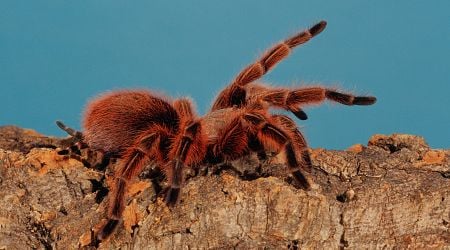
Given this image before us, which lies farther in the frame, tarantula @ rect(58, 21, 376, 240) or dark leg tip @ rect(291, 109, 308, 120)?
dark leg tip @ rect(291, 109, 308, 120)

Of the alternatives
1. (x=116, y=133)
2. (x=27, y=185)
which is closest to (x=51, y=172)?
(x=27, y=185)

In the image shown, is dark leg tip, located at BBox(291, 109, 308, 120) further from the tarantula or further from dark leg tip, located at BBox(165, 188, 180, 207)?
dark leg tip, located at BBox(165, 188, 180, 207)

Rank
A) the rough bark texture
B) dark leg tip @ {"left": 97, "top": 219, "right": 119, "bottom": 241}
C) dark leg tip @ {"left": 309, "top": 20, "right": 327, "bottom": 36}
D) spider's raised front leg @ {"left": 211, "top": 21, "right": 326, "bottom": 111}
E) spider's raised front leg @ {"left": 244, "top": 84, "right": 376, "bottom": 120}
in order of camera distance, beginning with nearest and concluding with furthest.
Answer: the rough bark texture
dark leg tip @ {"left": 97, "top": 219, "right": 119, "bottom": 241}
spider's raised front leg @ {"left": 244, "top": 84, "right": 376, "bottom": 120}
spider's raised front leg @ {"left": 211, "top": 21, "right": 326, "bottom": 111}
dark leg tip @ {"left": 309, "top": 20, "right": 327, "bottom": 36}

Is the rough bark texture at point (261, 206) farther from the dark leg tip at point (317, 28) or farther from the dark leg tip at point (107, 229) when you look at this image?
the dark leg tip at point (317, 28)

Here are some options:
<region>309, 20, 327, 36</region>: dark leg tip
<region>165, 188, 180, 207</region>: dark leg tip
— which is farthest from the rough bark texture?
<region>309, 20, 327, 36</region>: dark leg tip

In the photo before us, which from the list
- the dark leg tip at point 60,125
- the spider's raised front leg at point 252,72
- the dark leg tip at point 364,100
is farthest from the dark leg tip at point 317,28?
the dark leg tip at point 60,125

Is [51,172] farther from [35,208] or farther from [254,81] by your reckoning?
[254,81]
